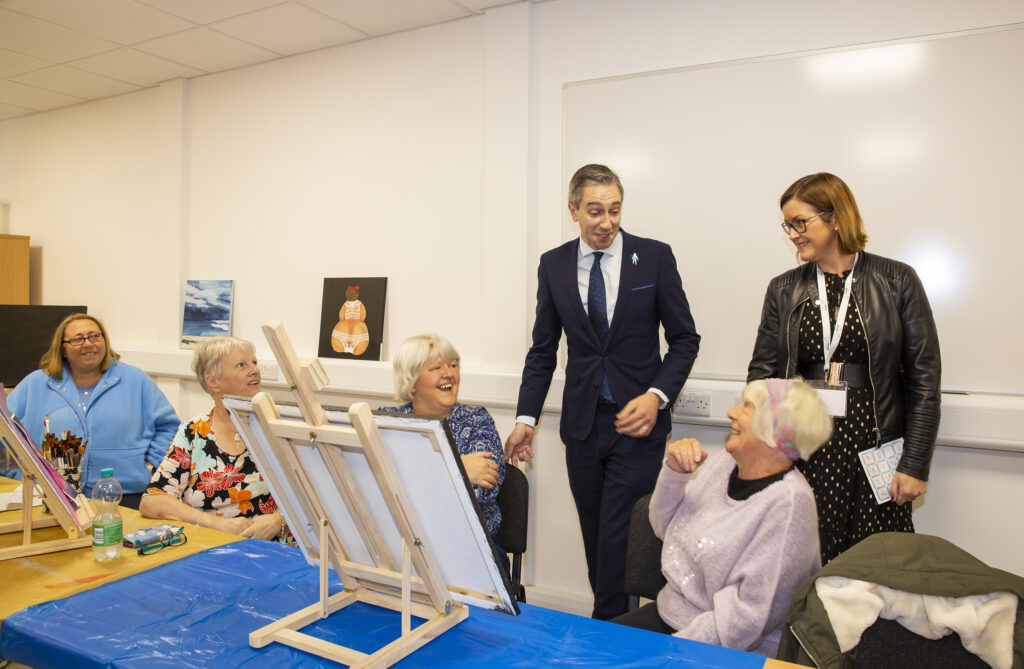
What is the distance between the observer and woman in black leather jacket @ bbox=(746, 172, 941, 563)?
2.16 meters

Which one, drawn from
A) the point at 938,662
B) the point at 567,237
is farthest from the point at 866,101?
the point at 938,662

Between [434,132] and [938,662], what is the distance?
11.0ft

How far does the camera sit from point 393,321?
407 centimetres

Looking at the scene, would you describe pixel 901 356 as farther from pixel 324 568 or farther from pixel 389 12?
pixel 389 12

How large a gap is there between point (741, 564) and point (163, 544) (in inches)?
60.6

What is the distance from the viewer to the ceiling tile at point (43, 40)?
388 centimetres

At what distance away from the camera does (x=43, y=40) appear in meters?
4.14

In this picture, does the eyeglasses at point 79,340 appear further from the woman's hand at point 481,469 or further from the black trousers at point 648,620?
the black trousers at point 648,620

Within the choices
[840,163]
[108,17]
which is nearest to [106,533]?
[840,163]

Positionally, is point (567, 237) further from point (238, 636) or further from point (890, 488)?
point (238, 636)

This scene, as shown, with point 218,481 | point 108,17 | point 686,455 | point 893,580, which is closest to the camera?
point 893,580

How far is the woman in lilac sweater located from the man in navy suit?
61cm

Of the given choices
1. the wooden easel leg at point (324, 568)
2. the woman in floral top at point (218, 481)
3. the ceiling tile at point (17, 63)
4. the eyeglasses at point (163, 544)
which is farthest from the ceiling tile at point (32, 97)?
the wooden easel leg at point (324, 568)

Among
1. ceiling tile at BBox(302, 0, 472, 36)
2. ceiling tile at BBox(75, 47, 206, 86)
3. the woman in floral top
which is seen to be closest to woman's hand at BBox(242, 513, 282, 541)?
the woman in floral top
